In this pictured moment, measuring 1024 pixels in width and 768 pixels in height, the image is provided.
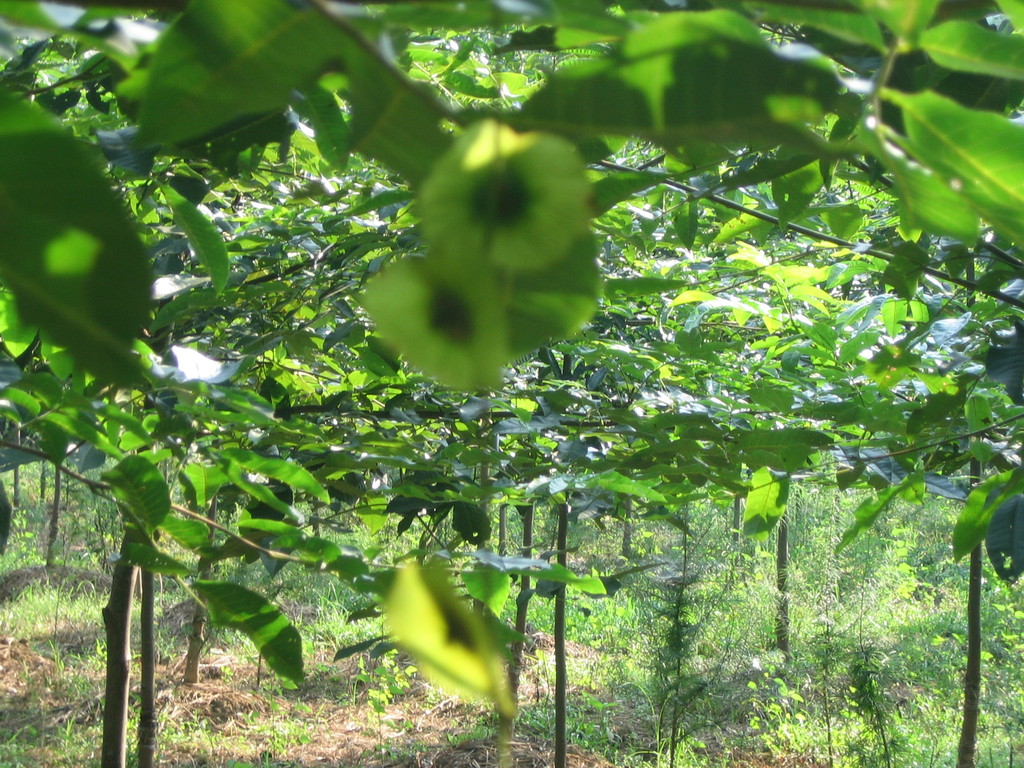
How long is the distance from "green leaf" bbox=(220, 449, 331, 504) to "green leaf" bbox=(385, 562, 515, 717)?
0.39m

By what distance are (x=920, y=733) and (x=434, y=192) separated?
13.9 feet

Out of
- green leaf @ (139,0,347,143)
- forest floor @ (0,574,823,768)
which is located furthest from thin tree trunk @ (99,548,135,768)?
forest floor @ (0,574,823,768)

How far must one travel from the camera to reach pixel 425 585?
123 millimetres

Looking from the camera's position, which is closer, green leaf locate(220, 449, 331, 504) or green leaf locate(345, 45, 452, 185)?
green leaf locate(345, 45, 452, 185)

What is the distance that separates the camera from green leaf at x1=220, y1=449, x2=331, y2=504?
1.63 feet

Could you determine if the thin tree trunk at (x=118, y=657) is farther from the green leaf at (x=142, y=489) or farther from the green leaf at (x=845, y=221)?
the green leaf at (x=845, y=221)

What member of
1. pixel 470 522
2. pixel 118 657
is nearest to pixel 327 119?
pixel 470 522

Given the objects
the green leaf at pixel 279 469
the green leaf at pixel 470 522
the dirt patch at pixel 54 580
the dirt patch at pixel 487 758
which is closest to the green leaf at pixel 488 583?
the green leaf at pixel 279 469

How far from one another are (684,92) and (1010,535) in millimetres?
774

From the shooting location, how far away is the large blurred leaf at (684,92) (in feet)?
0.44

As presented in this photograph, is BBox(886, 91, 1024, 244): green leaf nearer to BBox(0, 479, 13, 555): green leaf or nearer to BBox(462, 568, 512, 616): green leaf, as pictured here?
BBox(462, 568, 512, 616): green leaf

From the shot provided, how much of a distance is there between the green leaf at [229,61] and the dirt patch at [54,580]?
587 centimetres

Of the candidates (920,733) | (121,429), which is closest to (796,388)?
(121,429)

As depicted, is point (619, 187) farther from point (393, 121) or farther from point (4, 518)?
point (4, 518)
